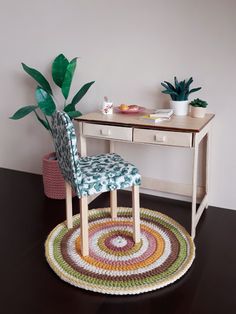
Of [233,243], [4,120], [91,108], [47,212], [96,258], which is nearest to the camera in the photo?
[96,258]

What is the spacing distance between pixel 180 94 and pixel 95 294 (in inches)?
55.6

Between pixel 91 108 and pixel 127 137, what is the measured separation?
79 cm

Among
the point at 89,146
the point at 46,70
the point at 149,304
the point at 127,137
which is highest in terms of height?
the point at 46,70

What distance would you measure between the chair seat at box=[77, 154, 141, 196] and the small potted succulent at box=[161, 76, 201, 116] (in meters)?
0.59

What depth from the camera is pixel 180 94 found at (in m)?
2.46

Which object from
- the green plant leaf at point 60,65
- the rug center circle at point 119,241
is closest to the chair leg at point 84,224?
the rug center circle at point 119,241

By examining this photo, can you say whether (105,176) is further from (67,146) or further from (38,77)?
(38,77)

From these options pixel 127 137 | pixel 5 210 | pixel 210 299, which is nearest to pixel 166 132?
pixel 127 137

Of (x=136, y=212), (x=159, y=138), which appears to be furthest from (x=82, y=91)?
(x=136, y=212)

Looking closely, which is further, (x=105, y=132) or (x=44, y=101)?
(x=44, y=101)

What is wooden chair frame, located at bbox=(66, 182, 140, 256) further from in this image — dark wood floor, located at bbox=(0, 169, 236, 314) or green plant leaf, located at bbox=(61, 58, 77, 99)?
green plant leaf, located at bbox=(61, 58, 77, 99)

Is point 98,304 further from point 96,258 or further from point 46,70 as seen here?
point 46,70

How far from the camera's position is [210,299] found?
1.74 m

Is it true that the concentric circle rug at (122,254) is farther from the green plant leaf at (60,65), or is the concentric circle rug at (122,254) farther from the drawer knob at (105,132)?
the green plant leaf at (60,65)
